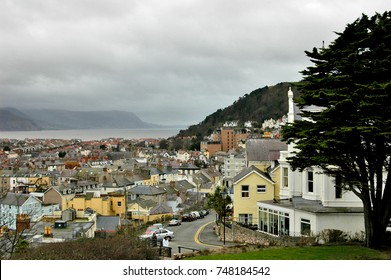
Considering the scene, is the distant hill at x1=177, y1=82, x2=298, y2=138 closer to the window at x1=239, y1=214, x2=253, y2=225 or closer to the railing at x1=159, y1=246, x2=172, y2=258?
the window at x1=239, y1=214, x2=253, y2=225

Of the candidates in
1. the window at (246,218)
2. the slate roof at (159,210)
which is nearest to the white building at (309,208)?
the window at (246,218)

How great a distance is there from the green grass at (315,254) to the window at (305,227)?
4150mm

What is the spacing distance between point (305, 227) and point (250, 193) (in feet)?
Answer: 20.7

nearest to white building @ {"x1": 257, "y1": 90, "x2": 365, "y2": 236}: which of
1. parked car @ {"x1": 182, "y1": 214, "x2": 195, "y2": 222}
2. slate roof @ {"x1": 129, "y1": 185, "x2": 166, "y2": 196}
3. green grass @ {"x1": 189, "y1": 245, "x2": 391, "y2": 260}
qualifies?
green grass @ {"x1": 189, "y1": 245, "x2": 391, "y2": 260}

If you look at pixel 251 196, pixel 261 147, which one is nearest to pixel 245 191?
pixel 251 196

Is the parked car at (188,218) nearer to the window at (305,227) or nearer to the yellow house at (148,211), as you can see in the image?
the yellow house at (148,211)

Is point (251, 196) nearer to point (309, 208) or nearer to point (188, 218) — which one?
point (309, 208)

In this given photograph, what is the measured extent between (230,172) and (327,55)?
55.6m

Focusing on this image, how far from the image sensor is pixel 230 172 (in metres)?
68.2

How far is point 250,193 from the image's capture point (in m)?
24.5

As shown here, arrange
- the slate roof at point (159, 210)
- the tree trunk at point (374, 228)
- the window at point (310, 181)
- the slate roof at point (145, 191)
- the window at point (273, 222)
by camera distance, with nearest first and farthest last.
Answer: the tree trunk at point (374, 228) → the window at point (273, 222) → the window at point (310, 181) → the slate roof at point (159, 210) → the slate roof at point (145, 191)

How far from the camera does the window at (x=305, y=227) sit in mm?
18047
